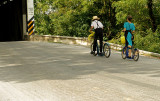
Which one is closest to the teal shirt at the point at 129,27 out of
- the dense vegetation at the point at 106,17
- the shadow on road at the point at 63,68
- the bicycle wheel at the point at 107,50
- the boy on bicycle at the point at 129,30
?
the boy on bicycle at the point at 129,30

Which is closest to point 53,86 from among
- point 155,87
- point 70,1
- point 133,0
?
point 155,87

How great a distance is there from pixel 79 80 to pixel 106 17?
18.0 meters

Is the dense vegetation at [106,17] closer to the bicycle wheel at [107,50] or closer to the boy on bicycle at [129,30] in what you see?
the bicycle wheel at [107,50]

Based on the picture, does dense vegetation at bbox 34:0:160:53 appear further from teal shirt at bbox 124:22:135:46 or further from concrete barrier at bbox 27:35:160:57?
teal shirt at bbox 124:22:135:46

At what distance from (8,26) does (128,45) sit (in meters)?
24.6

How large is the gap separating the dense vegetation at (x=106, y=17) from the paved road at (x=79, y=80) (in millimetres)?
5404

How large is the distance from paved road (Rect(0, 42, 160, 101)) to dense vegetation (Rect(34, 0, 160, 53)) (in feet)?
17.7

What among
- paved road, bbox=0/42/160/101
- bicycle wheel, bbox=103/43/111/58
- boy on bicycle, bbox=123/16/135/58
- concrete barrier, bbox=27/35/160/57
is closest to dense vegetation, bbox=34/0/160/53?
concrete barrier, bbox=27/35/160/57

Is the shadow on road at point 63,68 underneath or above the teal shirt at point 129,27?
underneath

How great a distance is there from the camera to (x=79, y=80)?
25.5ft

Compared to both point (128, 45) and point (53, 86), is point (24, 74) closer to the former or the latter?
point (53, 86)

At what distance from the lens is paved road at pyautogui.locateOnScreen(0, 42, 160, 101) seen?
618cm

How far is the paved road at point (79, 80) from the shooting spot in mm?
6176

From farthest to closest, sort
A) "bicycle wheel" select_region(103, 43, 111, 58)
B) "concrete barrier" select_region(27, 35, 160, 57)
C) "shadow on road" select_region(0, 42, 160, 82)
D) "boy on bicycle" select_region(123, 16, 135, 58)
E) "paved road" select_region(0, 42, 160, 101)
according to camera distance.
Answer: "concrete barrier" select_region(27, 35, 160, 57) → "bicycle wheel" select_region(103, 43, 111, 58) → "boy on bicycle" select_region(123, 16, 135, 58) → "shadow on road" select_region(0, 42, 160, 82) → "paved road" select_region(0, 42, 160, 101)
